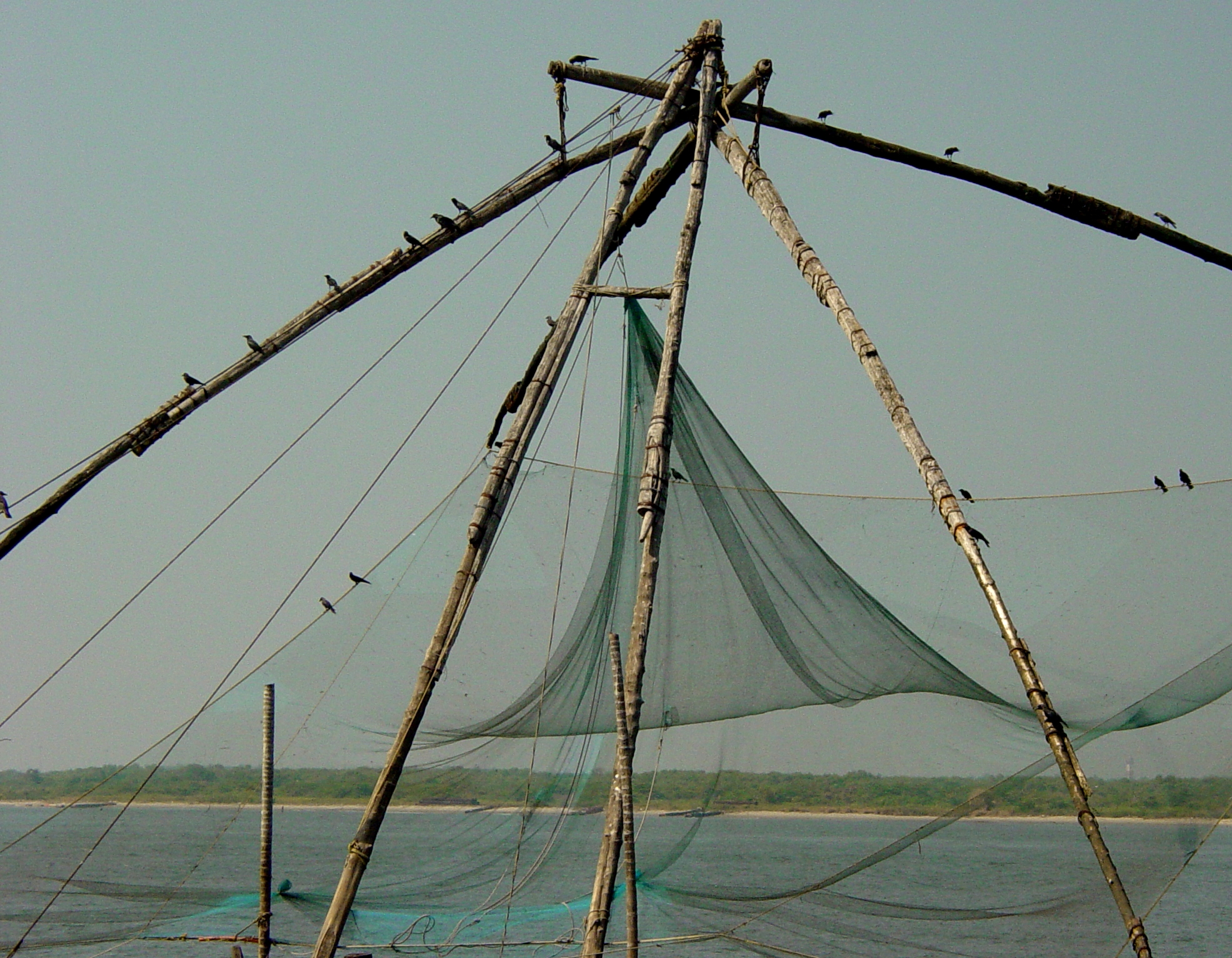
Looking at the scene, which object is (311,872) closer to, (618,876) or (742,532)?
(618,876)

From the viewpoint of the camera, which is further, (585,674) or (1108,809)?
(585,674)

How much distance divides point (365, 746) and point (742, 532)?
2737 millimetres

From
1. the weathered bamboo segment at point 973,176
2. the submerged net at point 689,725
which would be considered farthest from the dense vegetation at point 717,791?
the weathered bamboo segment at point 973,176

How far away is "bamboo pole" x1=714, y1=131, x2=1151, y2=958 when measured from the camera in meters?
6.21

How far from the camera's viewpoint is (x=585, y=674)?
27.5 ft

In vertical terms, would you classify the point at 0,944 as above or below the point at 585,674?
below

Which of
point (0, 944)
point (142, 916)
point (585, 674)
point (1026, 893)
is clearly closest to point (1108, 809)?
point (1026, 893)

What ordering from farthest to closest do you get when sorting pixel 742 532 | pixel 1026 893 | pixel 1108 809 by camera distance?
pixel 742 532, pixel 1026 893, pixel 1108 809

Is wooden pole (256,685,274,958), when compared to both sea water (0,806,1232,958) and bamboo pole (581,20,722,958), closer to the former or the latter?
sea water (0,806,1232,958)

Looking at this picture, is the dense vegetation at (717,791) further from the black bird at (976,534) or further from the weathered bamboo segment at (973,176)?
the weathered bamboo segment at (973,176)

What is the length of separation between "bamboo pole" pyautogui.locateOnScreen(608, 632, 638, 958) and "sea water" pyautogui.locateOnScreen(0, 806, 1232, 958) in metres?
0.32

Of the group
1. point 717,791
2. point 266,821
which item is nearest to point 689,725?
point 717,791

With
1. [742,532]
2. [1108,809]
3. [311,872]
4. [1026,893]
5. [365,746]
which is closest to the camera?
[1108,809]

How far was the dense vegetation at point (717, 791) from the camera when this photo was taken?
695cm
